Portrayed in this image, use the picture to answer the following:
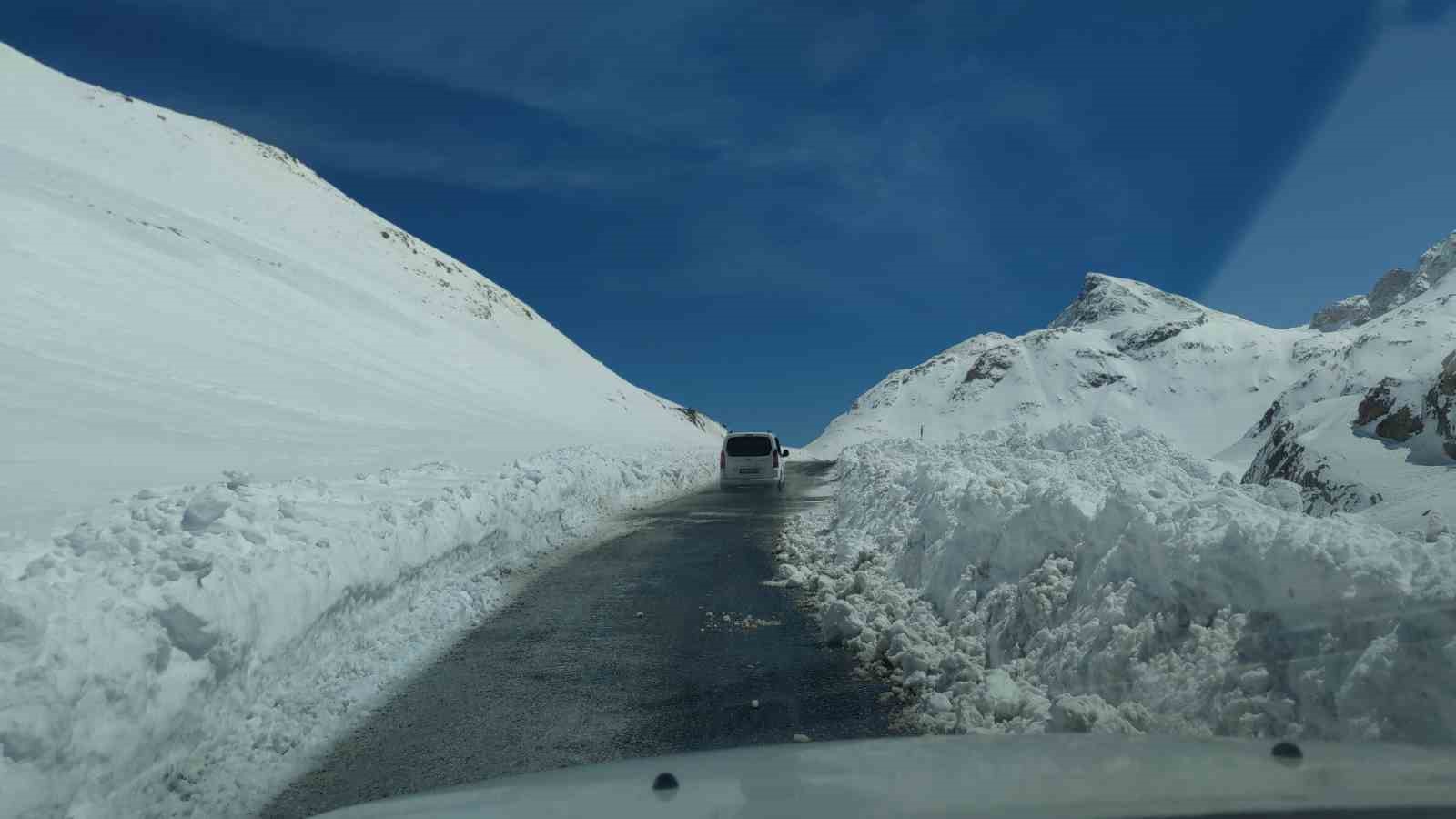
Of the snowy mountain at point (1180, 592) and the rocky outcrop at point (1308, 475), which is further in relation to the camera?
the rocky outcrop at point (1308, 475)

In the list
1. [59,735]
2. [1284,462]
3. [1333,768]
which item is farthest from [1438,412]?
[59,735]

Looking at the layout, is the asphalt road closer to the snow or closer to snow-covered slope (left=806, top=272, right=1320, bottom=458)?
the snow

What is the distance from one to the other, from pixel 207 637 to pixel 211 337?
32.1 metres

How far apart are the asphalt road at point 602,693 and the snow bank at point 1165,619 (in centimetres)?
61

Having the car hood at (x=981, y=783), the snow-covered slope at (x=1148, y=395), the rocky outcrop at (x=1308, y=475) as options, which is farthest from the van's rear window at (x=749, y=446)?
the snow-covered slope at (x=1148, y=395)

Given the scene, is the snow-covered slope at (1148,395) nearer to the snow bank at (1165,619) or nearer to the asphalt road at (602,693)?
the asphalt road at (602,693)

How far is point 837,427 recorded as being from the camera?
193m

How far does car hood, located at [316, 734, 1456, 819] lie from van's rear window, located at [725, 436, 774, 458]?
21888 mm

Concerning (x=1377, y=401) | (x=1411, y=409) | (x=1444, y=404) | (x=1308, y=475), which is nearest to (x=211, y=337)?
(x=1308, y=475)

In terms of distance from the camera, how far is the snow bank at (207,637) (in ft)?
12.9

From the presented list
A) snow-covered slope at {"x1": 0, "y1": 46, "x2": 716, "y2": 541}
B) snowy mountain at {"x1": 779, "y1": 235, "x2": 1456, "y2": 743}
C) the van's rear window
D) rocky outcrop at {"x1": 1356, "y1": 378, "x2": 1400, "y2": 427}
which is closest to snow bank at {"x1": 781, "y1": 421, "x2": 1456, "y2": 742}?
snowy mountain at {"x1": 779, "y1": 235, "x2": 1456, "y2": 743}

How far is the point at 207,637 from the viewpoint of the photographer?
5020 mm

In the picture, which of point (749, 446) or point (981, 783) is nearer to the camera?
point (981, 783)

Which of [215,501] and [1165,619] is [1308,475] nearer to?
A: [1165,619]
